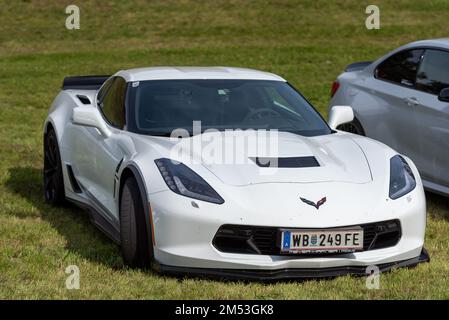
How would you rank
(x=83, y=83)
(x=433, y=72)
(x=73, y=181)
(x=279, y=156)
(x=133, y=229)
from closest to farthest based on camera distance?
(x=133, y=229)
(x=279, y=156)
(x=73, y=181)
(x=433, y=72)
(x=83, y=83)

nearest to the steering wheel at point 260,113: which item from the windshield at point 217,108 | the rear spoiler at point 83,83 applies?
the windshield at point 217,108

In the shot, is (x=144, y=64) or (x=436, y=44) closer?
(x=436, y=44)

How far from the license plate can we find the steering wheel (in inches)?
61.9

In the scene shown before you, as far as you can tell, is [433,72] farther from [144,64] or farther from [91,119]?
[144,64]

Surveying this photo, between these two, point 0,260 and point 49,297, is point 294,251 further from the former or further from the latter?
point 0,260

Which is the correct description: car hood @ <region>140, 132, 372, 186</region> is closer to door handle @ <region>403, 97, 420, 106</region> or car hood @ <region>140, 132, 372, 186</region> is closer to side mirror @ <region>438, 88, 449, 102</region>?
side mirror @ <region>438, 88, 449, 102</region>

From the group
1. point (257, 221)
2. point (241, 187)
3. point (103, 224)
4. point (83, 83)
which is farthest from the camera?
point (83, 83)

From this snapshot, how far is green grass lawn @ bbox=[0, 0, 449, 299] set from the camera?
555 cm

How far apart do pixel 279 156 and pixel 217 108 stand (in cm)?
99

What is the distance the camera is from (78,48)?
24922 mm

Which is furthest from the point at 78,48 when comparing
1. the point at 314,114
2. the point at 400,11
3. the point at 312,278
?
the point at 312,278

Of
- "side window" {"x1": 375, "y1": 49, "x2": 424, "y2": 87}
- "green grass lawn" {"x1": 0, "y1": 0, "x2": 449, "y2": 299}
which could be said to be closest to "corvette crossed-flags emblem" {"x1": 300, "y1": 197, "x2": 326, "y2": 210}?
"green grass lawn" {"x1": 0, "y1": 0, "x2": 449, "y2": 299}

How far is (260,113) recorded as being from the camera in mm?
6879

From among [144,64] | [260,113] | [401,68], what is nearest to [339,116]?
[260,113]
